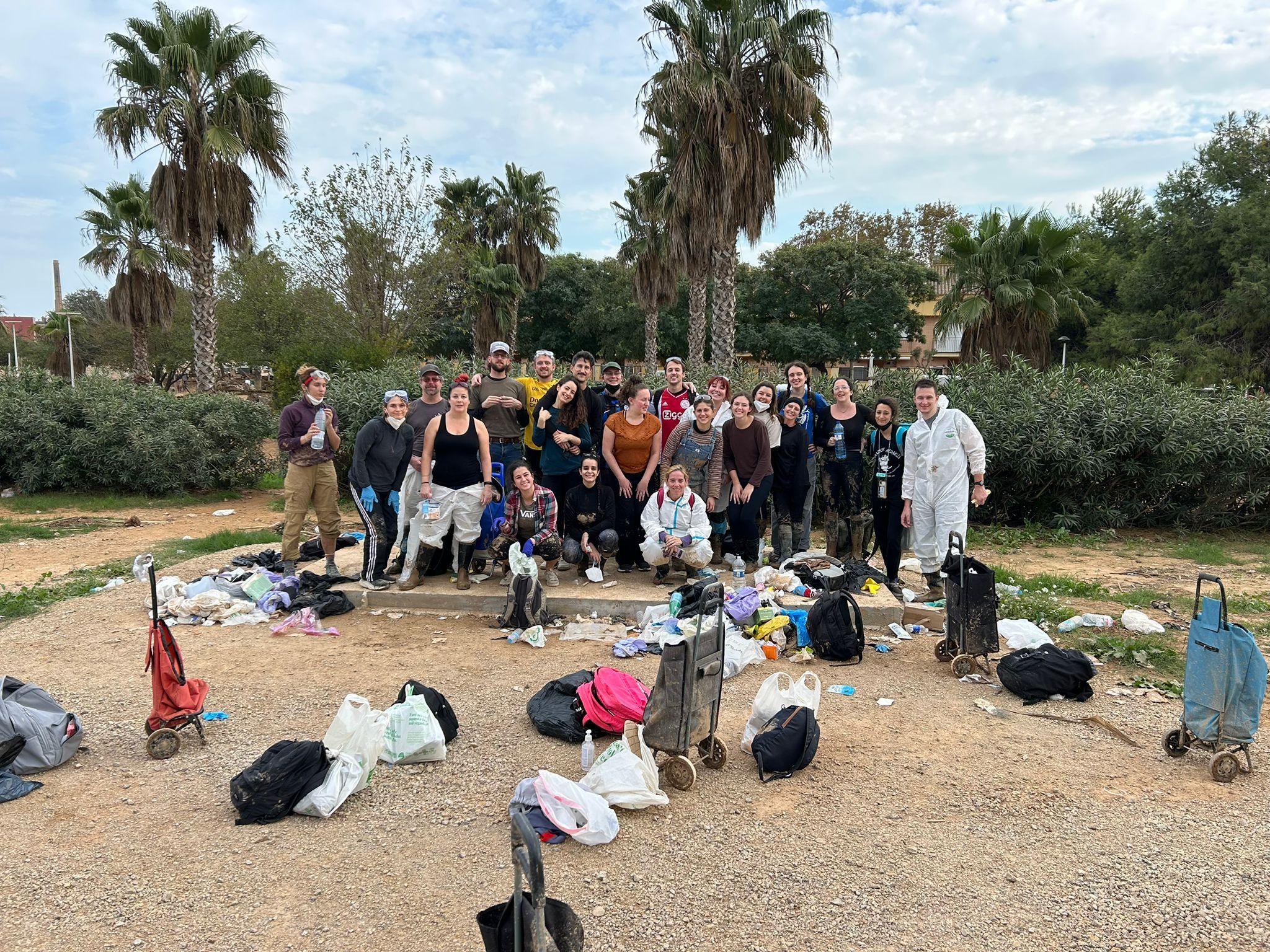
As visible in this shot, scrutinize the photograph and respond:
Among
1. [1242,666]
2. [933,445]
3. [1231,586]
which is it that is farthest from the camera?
[1231,586]

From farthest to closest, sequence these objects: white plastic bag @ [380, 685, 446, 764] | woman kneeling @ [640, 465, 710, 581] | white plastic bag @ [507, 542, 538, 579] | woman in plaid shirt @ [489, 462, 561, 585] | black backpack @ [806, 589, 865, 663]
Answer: woman kneeling @ [640, 465, 710, 581]
woman in plaid shirt @ [489, 462, 561, 585]
white plastic bag @ [507, 542, 538, 579]
black backpack @ [806, 589, 865, 663]
white plastic bag @ [380, 685, 446, 764]

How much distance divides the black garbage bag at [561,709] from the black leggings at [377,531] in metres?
2.95

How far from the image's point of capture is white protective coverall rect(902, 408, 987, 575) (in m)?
6.74

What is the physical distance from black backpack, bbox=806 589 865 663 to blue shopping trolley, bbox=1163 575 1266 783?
2154 millimetres

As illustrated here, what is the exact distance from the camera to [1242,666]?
4023 millimetres

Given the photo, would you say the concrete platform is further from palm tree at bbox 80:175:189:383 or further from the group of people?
palm tree at bbox 80:175:189:383

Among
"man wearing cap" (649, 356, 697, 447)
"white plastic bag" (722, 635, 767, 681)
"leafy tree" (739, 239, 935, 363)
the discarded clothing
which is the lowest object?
the discarded clothing

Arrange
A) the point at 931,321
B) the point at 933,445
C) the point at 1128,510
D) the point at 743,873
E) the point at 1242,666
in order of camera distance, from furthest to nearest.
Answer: the point at 931,321, the point at 1128,510, the point at 933,445, the point at 1242,666, the point at 743,873

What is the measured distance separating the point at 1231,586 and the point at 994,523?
10.6ft

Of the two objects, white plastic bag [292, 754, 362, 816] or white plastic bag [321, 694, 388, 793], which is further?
white plastic bag [321, 694, 388, 793]

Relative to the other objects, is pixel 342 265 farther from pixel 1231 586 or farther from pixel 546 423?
pixel 1231 586

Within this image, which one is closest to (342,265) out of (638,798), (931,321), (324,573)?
(324,573)

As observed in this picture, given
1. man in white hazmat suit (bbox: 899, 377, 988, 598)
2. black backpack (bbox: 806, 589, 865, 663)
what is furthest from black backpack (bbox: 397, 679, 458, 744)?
man in white hazmat suit (bbox: 899, 377, 988, 598)

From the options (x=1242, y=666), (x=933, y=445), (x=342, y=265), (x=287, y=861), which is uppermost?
(x=342, y=265)
